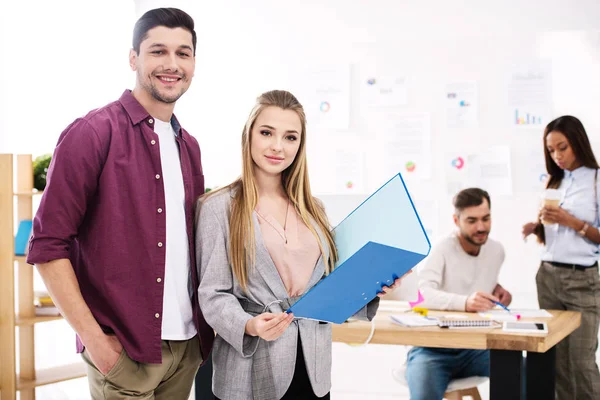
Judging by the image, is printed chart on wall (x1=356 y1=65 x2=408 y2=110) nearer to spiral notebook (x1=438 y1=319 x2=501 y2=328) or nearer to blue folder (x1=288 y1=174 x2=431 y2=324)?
spiral notebook (x1=438 y1=319 x2=501 y2=328)

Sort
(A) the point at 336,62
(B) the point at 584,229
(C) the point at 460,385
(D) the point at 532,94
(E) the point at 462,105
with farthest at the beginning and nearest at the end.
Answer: (A) the point at 336,62
(E) the point at 462,105
(D) the point at 532,94
(B) the point at 584,229
(C) the point at 460,385

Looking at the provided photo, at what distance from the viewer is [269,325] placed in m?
1.56

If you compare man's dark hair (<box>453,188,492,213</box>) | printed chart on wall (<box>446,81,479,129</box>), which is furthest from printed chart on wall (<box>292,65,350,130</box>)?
man's dark hair (<box>453,188,492,213</box>)

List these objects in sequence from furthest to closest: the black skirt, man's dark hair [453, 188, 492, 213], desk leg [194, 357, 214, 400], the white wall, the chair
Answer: the white wall
man's dark hair [453, 188, 492, 213]
the chair
desk leg [194, 357, 214, 400]
the black skirt

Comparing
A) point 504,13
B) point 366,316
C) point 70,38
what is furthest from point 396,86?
point 366,316

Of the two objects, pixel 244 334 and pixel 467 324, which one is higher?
pixel 244 334

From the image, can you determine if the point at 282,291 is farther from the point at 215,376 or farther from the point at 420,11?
the point at 420,11

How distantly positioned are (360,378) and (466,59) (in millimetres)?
2131

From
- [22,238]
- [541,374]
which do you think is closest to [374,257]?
[541,374]

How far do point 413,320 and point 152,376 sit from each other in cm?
147

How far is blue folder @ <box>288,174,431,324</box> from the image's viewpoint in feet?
4.87

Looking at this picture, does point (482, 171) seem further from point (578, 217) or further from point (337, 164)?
point (337, 164)

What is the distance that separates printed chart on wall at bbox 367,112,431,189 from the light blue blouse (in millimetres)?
893

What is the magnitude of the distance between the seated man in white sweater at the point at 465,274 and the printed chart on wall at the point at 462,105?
89cm
